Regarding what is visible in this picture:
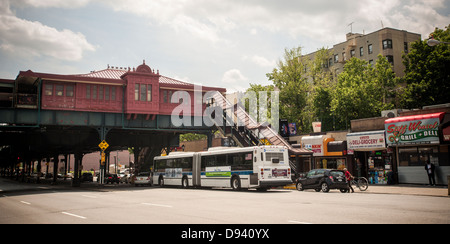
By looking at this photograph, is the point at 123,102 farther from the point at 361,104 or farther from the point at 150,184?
the point at 361,104

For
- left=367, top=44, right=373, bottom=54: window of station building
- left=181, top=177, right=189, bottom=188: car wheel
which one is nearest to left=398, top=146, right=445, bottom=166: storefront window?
left=181, top=177, right=189, bottom=188: car wheel

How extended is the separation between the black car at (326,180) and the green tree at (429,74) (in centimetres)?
2441

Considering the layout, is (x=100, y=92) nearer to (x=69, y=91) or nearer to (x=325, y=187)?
(x=69, y=91)

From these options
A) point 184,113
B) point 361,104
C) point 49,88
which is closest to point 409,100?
point 361,104

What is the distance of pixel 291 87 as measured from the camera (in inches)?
1941

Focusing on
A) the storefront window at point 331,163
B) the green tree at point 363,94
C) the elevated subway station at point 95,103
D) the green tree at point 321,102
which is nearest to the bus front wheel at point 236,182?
the storefront window at point 331,163

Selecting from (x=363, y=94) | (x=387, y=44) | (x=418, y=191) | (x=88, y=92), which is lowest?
(x=418, y=191)

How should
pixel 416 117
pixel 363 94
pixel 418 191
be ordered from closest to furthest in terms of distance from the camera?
pixel 418 191 → pixel 416 117 → pixel 363 94

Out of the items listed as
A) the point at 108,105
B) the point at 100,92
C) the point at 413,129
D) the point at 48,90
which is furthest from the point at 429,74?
the point at 48,90

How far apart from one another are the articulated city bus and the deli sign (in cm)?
1029

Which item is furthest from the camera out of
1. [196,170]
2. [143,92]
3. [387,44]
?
[387,44]

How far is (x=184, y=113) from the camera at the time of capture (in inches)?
1581

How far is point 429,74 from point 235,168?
1143 inches
